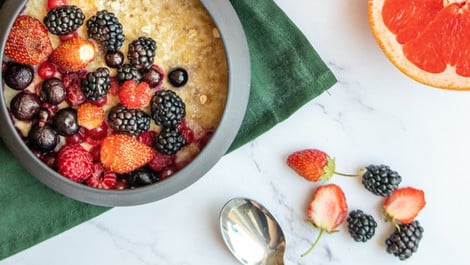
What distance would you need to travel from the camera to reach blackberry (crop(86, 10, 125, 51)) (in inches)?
49.1

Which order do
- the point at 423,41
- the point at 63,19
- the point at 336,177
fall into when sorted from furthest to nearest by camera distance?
the point at 336,177, the point at 423,41, the point at 63,19

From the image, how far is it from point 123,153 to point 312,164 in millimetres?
373

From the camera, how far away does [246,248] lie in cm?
144

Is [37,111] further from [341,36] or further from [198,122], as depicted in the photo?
[341,36]

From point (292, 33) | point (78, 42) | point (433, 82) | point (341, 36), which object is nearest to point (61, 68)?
point (78, 42)

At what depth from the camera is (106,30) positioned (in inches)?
49.1

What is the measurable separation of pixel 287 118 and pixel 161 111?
0.27 m

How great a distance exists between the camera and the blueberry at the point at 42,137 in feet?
4.16

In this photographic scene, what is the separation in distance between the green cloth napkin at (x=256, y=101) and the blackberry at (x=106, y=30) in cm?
24

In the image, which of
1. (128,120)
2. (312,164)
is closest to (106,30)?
(128,120)

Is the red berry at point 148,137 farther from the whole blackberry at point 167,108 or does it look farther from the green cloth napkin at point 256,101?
the green cloth napkin at point 256,101

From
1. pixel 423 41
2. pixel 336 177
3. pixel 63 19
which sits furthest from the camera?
pixel 336 177

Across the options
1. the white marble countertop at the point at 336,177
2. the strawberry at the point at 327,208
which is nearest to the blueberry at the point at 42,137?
the white marble countertop at the point at 336,177

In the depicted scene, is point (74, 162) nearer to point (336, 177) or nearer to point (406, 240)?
point (336, 177)
